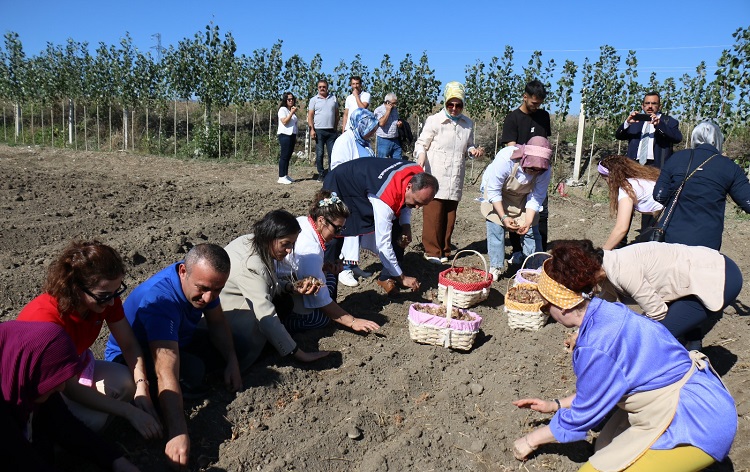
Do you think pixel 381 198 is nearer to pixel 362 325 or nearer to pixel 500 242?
pixel 362 325

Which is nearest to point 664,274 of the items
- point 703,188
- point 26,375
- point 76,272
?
point 703,188

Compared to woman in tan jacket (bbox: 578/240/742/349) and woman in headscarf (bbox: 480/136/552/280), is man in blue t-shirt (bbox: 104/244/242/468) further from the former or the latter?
woman in headscarf (bbox: 480/136/552/280)

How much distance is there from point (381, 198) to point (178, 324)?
2.28m

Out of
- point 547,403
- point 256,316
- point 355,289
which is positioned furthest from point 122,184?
point 547,403

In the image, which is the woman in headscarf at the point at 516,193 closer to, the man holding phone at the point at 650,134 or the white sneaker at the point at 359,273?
the white sneaker at the point at 359,273

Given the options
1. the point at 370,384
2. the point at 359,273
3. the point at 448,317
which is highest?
the point at 448,317

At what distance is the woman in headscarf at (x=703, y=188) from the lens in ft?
14.1

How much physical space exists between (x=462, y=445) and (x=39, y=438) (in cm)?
219

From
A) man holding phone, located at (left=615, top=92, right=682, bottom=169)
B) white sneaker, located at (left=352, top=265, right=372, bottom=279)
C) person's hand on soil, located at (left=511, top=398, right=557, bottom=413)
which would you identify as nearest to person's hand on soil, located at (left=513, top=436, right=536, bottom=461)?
person's hand on soil, located at (left=511, top=398, right=557, bottom=413)

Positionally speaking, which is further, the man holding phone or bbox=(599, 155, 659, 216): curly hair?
the man holding phone

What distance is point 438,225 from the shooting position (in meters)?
6.80

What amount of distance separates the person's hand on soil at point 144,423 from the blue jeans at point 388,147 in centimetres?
761

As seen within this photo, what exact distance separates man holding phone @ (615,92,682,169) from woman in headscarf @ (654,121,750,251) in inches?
121

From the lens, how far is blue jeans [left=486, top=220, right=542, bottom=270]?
624 centimetres
